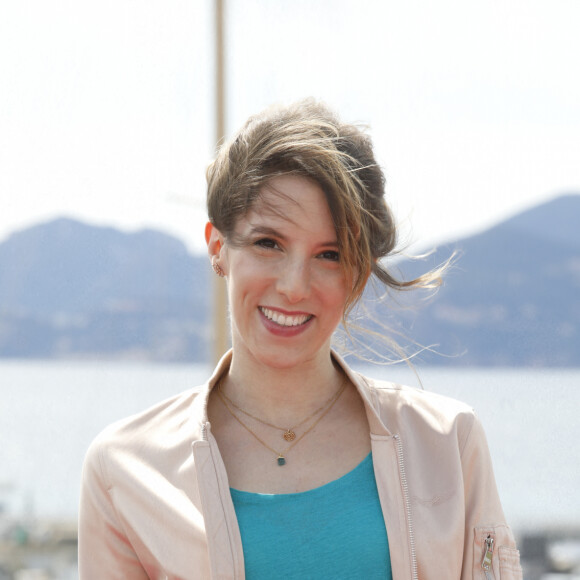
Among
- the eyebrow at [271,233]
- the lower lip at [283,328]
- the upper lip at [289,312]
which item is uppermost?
the eyebrow at [271,233]

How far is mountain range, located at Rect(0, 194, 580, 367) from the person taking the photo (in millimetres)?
3082

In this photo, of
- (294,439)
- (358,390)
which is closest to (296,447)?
(294,439)

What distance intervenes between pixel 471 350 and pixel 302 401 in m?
1.58

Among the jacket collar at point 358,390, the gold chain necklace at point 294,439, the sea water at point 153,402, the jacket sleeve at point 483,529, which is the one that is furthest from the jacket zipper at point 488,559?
the sea water at point 153,402

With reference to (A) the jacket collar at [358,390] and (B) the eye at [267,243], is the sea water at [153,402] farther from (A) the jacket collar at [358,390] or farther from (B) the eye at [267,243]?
(B) the eye at [267,243]

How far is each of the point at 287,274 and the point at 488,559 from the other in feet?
1.96

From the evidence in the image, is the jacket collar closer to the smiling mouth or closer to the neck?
the neck

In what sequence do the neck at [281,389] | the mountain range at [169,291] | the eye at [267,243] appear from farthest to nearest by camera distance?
the mountain range at [169,291]
the neck at [281,389]
the eye at [267,243]

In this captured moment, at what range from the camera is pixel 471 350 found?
3.03 m

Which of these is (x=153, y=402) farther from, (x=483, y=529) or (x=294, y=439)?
(x=483, y=529)

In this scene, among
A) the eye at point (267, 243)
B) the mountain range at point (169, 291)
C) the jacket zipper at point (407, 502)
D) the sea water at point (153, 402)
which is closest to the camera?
the jacket zipper at point (407, 502)

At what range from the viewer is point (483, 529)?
1.43 m

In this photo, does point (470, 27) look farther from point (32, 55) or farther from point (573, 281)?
point (32, 55)

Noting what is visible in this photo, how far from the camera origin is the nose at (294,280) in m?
1.40
